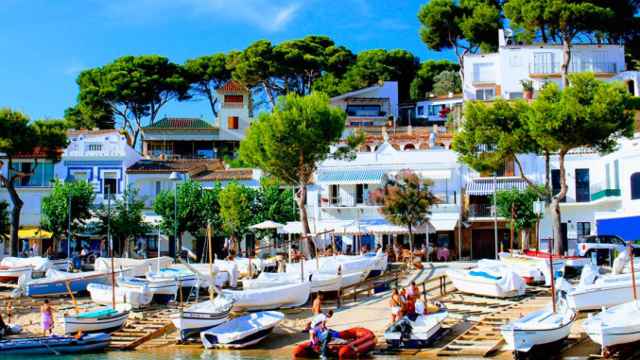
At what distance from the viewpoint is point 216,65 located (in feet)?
290

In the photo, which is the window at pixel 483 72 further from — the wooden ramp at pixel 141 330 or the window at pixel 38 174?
the wooden ramp at pixel 141 330

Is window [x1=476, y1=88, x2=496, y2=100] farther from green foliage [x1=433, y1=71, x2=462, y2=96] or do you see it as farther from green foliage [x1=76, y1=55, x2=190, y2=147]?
green foliage [x1=76, y1=55, x2=190, y2=147]

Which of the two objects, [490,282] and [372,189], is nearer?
[490,282]

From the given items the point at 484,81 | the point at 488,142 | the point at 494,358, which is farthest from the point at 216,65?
the point at 494,358

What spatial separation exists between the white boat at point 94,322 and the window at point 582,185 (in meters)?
31.3

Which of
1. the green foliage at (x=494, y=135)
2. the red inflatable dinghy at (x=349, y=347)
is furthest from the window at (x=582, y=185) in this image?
the red inflatable dinghy at (x=349, y=347)

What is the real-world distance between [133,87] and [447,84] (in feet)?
101

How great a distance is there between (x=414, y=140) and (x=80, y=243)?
85.0ft

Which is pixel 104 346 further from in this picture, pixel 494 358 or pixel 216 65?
pixel 216 65

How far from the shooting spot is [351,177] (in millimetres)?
53281

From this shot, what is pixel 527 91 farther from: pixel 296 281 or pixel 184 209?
pixel 296 281

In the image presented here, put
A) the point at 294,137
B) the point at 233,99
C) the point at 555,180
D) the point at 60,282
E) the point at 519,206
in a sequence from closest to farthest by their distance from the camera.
A: the point at 60,282 → the point at 294,137 → the point at 519,206 → the point at 555,180 → the point at 233,99

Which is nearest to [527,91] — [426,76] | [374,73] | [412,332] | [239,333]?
[374,73]

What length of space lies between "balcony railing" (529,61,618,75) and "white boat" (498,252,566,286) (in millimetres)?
34195
